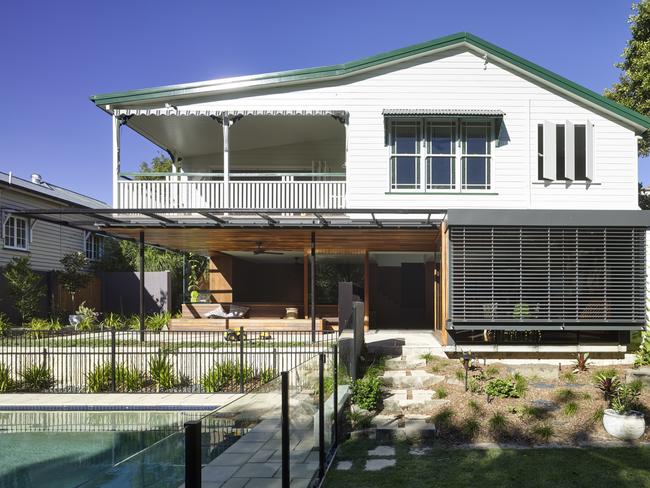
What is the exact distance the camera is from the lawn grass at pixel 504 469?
6359 millimetres

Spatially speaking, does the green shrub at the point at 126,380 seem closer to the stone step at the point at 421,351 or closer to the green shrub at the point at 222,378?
the green shrub at the point at 222,378

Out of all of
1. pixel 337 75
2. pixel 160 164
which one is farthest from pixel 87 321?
pixel 160 164

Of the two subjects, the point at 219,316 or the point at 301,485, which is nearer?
the point at 301,485

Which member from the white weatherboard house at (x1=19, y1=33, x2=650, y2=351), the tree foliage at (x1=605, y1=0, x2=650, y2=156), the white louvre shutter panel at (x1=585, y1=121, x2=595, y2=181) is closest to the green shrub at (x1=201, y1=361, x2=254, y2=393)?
the white weatherboard house at (x1=19, y1=33, x2=650, y2=351)

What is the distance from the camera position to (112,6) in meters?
15.9

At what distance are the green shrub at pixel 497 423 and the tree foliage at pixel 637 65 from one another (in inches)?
670

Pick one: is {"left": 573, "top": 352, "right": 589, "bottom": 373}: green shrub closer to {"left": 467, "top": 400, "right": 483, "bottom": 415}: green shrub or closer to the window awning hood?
{"left": 467, "top": 400, "right": 483, "bottom": 415}: green shrub

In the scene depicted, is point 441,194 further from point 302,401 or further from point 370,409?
point 302,401

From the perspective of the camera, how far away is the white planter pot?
25.4 feet

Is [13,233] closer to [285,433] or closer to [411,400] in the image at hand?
[411,400]

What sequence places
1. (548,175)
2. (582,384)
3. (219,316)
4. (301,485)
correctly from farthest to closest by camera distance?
(219,316), (548,175), (582,384), (301,485)

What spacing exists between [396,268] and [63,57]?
14003mm

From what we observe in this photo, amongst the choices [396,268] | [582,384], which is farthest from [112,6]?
[582,384]

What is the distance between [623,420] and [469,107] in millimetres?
9174
